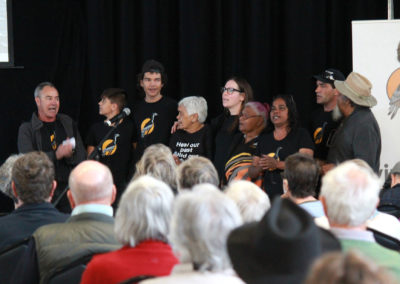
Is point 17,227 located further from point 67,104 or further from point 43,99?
point 67,104

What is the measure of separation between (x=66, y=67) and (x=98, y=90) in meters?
0.40

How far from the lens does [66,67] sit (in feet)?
21.8

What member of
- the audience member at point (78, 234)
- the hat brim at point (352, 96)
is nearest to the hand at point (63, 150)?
the hat brim at point (352, 96)

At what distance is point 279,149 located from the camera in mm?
4934

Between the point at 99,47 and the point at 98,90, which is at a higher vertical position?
the point at 99,47

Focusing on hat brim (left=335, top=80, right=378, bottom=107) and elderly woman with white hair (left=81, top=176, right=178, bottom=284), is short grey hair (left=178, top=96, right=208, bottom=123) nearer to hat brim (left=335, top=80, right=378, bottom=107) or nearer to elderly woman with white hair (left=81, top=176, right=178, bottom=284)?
hat brim (left=335, top=80, right=378, bottom=107)

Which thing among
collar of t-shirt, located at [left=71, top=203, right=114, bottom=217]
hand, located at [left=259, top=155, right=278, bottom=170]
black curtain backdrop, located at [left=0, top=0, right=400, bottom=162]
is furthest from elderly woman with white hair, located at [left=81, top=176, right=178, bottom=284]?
black curtain backdrop, located at [left=0, top=0, right=400, bottom=162]

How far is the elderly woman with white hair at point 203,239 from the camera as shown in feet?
6.05

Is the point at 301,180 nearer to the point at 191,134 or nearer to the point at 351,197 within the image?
the point at 351,197

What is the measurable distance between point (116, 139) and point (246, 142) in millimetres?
1194

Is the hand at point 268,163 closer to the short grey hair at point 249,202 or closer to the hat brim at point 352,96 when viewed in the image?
the hat brim at point 352,96

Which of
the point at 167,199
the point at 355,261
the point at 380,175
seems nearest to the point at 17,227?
the point at 167,199

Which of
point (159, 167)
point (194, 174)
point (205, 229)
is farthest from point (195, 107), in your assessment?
point (205, 229)

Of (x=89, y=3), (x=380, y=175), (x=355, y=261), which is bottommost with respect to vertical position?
(x=380, y=175)
